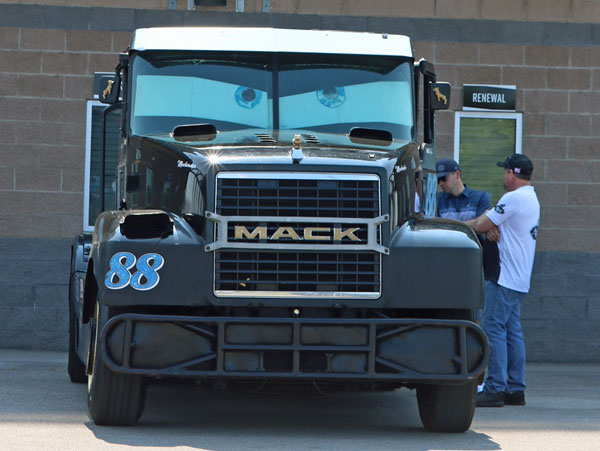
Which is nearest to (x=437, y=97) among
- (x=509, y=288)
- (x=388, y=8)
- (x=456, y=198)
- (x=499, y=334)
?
(x=456, y=198)

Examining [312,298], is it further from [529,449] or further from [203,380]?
[529,449]

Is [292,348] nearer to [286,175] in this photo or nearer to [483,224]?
[286,175]

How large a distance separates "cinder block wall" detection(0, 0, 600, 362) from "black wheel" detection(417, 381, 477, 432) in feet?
19.7

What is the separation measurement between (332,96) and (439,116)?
511cm

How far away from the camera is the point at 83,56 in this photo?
42.2ft

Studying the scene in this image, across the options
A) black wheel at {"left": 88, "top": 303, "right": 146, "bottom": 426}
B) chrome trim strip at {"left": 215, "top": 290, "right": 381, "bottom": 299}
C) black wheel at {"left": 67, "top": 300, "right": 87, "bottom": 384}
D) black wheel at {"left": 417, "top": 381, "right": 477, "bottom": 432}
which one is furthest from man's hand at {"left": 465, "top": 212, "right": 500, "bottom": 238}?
black wheel at {"left": 67, "top": 300, "right": 87, "bottom": 384}

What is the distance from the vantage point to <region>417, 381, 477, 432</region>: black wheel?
7.20 meters

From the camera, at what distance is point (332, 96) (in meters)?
8.23

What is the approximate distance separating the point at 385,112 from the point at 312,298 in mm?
1883

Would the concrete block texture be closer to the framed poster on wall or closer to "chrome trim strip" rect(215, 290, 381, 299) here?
the framed poster on wall

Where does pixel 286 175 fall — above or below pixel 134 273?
above

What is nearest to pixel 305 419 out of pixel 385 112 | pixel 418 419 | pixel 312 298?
pixel 418 419

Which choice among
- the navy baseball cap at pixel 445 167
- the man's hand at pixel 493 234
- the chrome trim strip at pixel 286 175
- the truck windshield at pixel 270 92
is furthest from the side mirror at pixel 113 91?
the man's hand at pixel 493 234

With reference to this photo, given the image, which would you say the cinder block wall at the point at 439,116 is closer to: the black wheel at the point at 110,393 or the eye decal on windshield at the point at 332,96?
the eye decal on windshield at the point at 332,96
